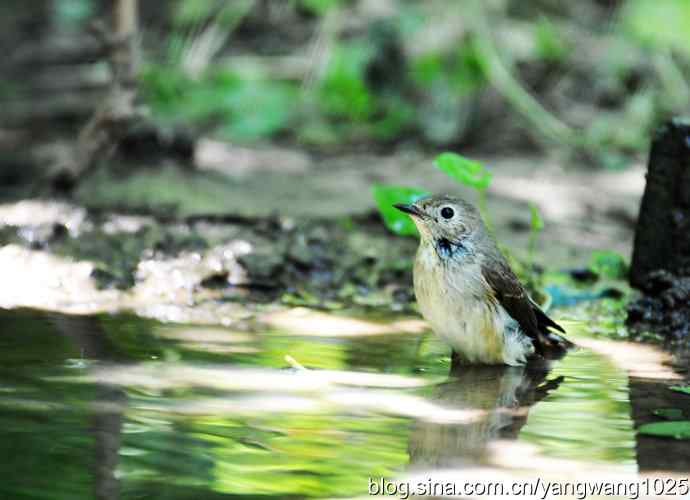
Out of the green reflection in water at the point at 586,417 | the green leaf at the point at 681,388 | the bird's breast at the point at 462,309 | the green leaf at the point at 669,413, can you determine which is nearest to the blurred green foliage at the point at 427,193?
the bird's breast at the point at 462,309

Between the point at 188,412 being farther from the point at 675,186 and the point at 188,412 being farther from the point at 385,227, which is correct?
the point at 385,227

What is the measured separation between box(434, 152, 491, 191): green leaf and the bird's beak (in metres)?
0.59

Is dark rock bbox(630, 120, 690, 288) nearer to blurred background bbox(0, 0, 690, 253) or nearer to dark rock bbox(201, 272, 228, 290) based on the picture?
blurred background bbox(0, 0, 690, 253)

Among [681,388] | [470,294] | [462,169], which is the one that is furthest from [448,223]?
[681,388]

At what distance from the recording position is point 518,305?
5070 millimetres

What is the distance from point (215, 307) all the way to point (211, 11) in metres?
6.66

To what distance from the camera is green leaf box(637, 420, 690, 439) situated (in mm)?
3699

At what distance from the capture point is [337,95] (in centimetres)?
1094

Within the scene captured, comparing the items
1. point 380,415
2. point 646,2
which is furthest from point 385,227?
point 646,2

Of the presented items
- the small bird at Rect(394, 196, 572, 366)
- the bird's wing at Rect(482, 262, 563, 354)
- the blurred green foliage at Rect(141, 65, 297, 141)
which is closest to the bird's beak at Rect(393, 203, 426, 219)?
the small bird at Rect(394, 196, 572, 366)

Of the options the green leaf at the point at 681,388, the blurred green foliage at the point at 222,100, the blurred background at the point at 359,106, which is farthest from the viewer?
the blurred green foliage at the point at 222,100

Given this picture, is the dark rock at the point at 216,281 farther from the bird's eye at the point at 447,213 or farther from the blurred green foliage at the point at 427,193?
the bird's eye at the point at 447,213

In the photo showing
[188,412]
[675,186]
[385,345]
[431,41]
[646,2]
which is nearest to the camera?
[188,412]

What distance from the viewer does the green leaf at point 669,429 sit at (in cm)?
370
